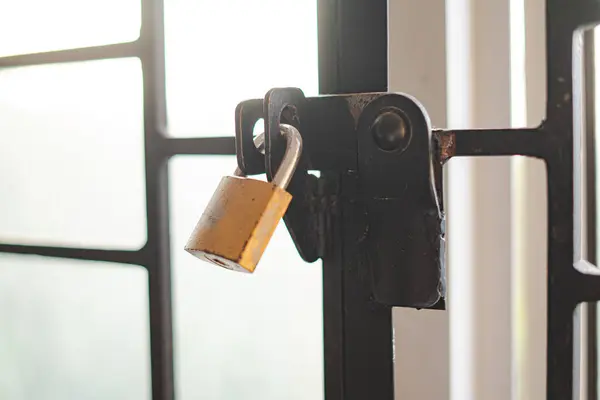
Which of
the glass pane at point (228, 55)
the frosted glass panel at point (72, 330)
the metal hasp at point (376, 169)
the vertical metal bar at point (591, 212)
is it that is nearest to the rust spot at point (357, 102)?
the metal hasp at point (376, 169)

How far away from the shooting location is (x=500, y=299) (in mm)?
534

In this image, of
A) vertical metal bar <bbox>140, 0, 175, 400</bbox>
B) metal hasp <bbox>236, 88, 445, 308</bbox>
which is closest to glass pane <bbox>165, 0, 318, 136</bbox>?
vertical metal bar <bbox>140, 0, 175, 400</bbox>

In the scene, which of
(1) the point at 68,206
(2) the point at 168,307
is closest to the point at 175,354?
(2) the point at 168,307

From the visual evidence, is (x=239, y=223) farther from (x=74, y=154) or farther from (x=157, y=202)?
(x=74, y=154)

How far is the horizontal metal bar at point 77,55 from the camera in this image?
0.55 meters

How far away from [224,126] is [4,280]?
38cm

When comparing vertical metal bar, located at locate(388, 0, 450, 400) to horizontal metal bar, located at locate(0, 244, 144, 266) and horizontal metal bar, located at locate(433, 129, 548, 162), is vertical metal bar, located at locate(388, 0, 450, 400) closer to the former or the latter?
horizontal metal bar, located at locate(433, 129, 548, 162)

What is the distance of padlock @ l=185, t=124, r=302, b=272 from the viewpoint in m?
0.27

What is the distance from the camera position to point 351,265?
38cm

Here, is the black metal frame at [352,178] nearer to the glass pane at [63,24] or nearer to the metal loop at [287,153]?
the metal loop at [287,153]

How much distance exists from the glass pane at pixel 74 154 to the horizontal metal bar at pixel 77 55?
0.03 meters

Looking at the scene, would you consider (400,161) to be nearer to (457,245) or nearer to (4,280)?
(457,245)

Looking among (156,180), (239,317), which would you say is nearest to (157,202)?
(156,180)

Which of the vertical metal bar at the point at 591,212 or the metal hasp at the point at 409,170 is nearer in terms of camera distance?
the metal hasp at the point at 409,170
